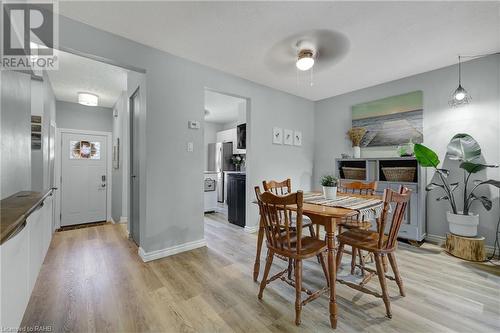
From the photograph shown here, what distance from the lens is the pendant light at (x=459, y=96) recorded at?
2910 millimetres

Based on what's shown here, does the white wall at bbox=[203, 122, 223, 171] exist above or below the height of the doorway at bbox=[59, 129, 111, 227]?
above

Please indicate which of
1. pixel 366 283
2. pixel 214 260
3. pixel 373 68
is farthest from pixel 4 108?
pixel 373 68

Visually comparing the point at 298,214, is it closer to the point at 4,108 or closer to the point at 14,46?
the point at 4,108

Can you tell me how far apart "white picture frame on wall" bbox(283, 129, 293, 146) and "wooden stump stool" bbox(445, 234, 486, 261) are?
9.15ft

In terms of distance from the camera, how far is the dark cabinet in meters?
3.98

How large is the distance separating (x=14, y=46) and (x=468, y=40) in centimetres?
444

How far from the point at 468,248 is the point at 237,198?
10.9ft

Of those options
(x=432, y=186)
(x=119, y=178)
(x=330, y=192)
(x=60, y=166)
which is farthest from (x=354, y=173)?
(x=60, y=166)

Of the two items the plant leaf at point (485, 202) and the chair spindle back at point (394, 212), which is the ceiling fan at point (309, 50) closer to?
the chair spindle back at point (394, 212)

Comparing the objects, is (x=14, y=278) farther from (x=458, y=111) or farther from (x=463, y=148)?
(x=458, y=111)

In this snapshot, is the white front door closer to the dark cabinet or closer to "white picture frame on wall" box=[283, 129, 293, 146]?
the dark cabinet

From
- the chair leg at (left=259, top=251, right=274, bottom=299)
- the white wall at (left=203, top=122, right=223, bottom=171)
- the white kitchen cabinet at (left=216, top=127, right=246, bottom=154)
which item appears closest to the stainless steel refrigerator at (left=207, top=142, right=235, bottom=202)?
the white kitchen cabinet at (left=216, top=127, right=246, bottom=154)

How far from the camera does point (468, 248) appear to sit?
2633 mm

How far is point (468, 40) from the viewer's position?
2.49 metres
